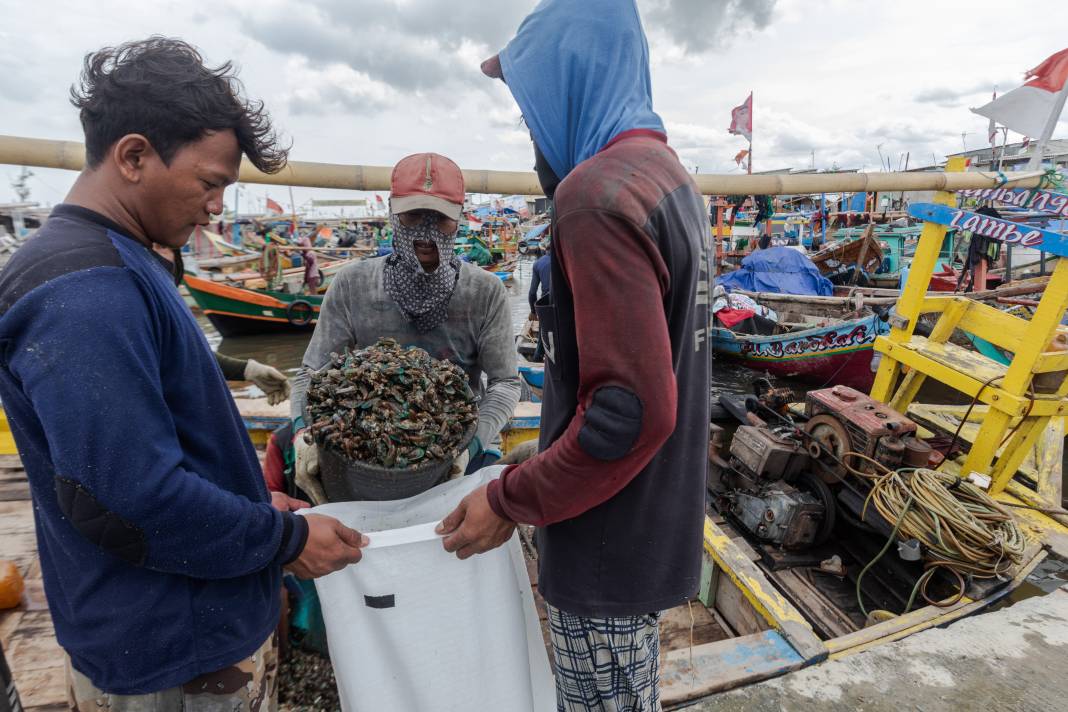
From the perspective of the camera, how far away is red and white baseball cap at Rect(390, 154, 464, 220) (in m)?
2.23

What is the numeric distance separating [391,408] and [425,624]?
671 millimetres

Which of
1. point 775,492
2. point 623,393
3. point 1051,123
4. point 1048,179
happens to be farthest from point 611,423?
point 1051,123

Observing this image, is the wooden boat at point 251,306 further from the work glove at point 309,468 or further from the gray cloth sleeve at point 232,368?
the work glove at point 309,468

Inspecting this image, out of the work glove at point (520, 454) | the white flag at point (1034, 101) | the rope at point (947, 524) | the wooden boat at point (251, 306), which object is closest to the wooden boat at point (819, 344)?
the white flag at point (1034, 101)

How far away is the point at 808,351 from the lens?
9.52 meters

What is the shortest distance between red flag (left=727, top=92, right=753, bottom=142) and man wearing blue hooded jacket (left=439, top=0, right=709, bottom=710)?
1971 cm

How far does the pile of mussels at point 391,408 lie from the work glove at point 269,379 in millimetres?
458

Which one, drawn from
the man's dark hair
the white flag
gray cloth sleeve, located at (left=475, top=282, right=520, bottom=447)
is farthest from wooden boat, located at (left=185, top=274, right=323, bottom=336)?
the man's dark hair

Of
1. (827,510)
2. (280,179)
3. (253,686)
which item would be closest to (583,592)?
(253,686)

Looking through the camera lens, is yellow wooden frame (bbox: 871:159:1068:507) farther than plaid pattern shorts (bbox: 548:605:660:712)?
Yes

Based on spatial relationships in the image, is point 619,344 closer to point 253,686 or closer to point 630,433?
point 630,433

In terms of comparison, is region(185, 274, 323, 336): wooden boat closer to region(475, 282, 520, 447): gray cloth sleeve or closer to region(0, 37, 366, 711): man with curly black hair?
region(475, 282, 520, 447): gray cloth sleeve

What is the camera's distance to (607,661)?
140 centimetres

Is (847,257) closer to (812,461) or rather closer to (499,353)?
(812,461)
